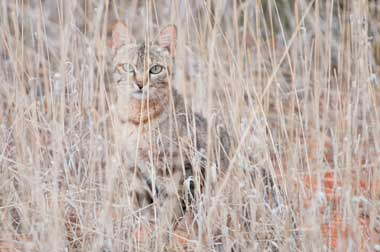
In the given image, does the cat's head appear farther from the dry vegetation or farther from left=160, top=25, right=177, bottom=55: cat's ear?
the dry vegetation

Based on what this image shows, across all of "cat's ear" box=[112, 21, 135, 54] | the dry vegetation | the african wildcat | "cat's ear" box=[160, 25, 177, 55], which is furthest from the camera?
"cat's ear" box=[112, 21, 135, 54]

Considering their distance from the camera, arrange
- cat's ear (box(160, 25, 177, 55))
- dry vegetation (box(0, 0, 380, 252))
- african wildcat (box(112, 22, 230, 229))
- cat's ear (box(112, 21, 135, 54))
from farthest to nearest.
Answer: cat's ear (box(112, 21, 135, 54)) → cat's ear (box(160, 25, 177, 55)) → african wildcat (box(112, 22, 230, 229)) → dry vegetation (box(0, 0, 380, 252))

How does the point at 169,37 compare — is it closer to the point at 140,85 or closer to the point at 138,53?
the point at 138,53

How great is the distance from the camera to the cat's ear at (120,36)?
3.50m

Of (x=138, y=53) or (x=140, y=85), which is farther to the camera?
(x=138, y=53)

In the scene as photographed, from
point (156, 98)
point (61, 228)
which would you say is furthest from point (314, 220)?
point (156, 98)

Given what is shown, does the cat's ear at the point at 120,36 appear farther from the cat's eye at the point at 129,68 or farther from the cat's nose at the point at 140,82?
the cat's nose at the point at 140,82

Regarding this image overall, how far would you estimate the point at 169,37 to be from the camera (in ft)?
11.3

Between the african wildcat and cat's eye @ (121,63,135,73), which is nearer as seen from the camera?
the african wildcat

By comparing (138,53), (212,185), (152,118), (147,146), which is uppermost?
(138,53)

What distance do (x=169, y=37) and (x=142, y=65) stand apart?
187 millimetres

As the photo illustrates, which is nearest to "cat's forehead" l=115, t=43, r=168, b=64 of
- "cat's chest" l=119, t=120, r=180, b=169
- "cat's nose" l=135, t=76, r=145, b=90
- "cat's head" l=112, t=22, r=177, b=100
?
"cat's head" l=112, t=22, r=177, b=100

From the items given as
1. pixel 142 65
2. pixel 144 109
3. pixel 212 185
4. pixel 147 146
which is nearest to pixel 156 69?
pixel 142 65

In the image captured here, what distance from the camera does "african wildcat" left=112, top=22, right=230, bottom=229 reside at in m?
3.25
